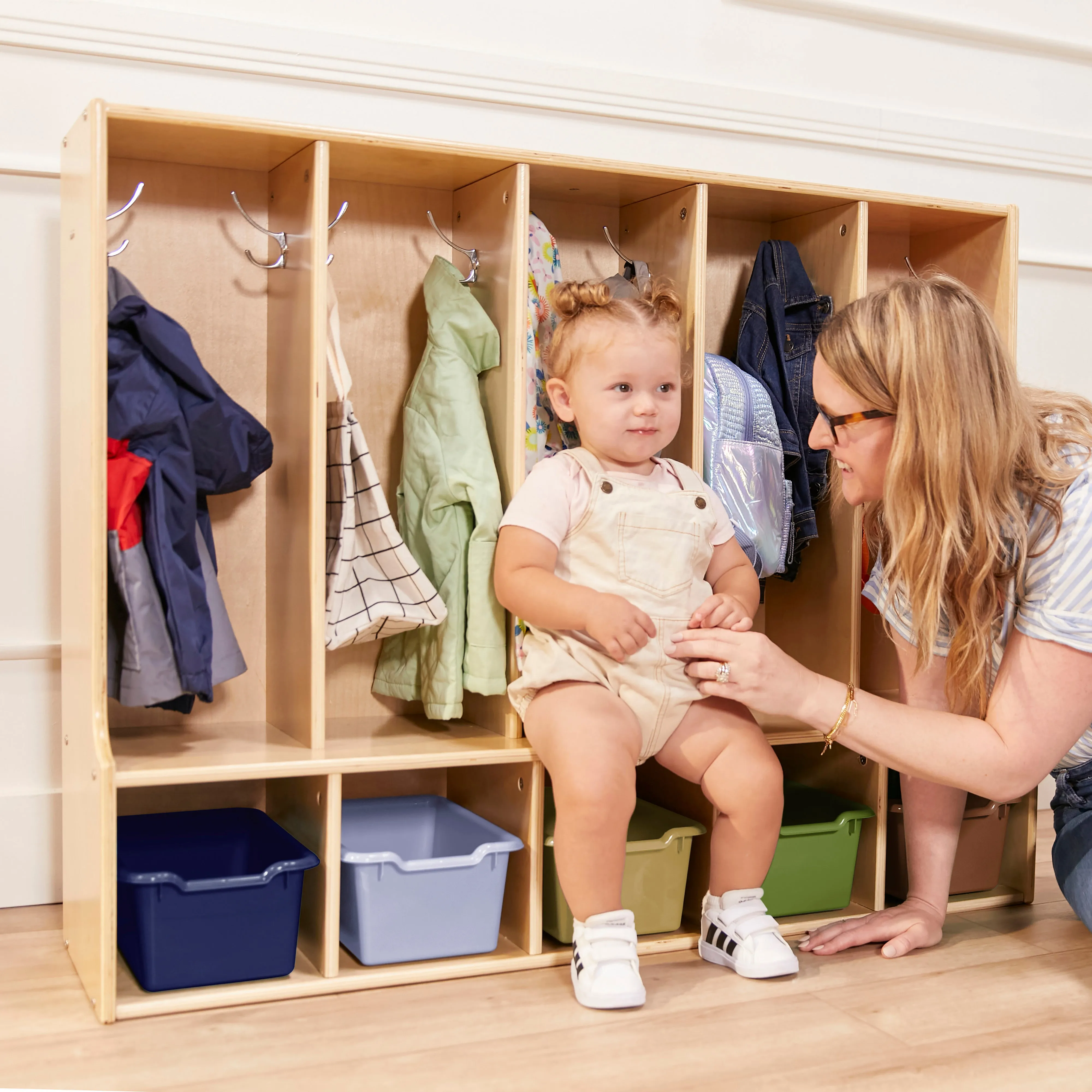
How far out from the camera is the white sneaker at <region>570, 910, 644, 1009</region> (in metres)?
1.71

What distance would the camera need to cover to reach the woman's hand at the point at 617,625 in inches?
70.1

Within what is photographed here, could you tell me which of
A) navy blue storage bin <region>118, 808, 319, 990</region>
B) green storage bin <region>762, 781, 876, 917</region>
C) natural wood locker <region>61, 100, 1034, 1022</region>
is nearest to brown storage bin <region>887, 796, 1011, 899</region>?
natural wood locker <region>61, 100, 1034, 1022</region>

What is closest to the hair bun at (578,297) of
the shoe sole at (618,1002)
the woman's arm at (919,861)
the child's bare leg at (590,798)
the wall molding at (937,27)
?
the child's bare leg at (590,798)

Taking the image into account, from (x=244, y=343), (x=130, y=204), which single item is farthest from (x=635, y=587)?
(x=130, y=204)

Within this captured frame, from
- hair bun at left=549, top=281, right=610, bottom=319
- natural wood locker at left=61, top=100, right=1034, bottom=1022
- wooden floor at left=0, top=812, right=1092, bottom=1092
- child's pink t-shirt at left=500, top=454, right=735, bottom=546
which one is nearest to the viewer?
wooden floor at left=0, top=812, right=1092, bottom=1092

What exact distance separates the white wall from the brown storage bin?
1.40m

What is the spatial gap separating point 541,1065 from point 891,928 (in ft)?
2.55

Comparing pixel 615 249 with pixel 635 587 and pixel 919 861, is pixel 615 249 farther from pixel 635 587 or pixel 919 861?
pixel 919 861

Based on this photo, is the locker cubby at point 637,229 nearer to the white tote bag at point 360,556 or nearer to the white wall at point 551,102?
the white wall at point 551,102

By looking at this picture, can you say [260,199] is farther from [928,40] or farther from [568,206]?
[928,40]

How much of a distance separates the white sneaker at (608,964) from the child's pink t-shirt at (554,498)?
601 millimetres

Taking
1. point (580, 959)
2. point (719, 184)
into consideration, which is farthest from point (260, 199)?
point (580, 959)

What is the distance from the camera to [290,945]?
5.95 feet

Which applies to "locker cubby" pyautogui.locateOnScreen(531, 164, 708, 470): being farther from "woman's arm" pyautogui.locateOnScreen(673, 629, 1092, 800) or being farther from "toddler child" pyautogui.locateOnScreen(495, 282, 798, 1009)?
"woman's arm" pyautogui.locateOnScreen(673, 629, 1092, 800)
